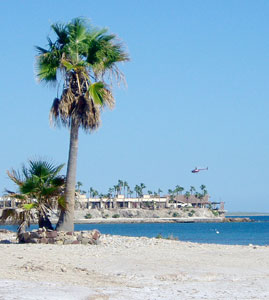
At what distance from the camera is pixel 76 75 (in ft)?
65.1

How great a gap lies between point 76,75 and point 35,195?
4.15m

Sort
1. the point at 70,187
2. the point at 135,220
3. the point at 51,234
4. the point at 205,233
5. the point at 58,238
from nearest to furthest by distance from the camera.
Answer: the point at 58,238 < the point at 51,234 < the point at 70,187 < the point at 205,233 < the point at 135,220

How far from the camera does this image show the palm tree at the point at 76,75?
19.5 meters

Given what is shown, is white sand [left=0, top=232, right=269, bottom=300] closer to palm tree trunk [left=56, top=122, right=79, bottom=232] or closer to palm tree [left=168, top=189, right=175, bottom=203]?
palm tree trunk [left=56, top=122, right=79, bottom=232]

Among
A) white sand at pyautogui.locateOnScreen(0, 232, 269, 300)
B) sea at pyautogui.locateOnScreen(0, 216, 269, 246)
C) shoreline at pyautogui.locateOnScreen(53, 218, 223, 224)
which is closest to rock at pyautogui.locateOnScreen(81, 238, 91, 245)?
white sand at pyautogui.locateOnScreen(0, 232, 269, 300)

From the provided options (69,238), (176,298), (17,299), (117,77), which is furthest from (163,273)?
(117,77)

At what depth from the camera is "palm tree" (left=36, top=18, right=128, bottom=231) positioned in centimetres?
1955

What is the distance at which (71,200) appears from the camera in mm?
19391

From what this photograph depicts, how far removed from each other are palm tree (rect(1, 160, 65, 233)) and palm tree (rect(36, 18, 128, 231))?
495 millimetres

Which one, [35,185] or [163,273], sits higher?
[35,185]

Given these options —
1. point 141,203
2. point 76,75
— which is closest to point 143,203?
point 141,203

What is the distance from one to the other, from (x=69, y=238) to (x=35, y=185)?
2375 mm

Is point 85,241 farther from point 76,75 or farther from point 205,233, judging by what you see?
point 205,233

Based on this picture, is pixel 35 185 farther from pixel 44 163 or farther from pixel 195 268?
pixel 195 268
